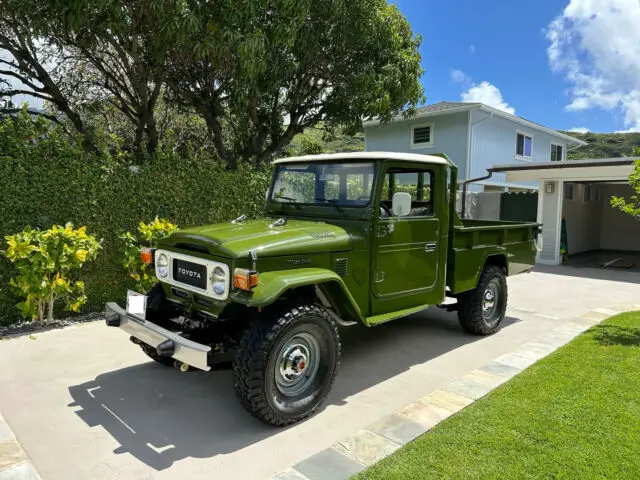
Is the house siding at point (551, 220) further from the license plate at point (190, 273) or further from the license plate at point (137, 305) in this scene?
the license plate at point (137, 305)

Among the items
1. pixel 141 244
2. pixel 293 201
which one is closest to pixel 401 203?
pixel 293 201

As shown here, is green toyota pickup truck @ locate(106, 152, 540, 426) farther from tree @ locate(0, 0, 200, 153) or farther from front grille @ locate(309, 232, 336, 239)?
tree @ locate(0, 0, 200, 153)

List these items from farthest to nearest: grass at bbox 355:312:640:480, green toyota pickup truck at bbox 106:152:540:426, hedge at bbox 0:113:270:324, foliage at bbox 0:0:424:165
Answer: foliage at bbox 0:0:424:165 → hedge at bbox 0:113:270:324 → green toyota pickup truck at bbox 106:152:540:426 → grass at bbox 355:312:640:480

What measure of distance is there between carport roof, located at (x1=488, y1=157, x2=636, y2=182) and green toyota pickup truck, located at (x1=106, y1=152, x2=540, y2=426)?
7560mm

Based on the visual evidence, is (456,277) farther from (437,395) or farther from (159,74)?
(159,74)

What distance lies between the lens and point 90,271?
5723mm

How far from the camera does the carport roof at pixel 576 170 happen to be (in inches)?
408

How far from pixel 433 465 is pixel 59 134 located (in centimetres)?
538

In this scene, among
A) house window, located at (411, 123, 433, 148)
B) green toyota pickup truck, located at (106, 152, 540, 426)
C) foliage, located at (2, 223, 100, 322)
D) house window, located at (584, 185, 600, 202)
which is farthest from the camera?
house window, located at (411, 123, 433, 148)

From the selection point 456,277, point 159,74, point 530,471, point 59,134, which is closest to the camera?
point 530,471

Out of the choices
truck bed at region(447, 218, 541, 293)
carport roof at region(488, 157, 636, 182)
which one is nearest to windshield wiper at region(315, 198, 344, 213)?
truck bed at region(447, 218, 541, 293)

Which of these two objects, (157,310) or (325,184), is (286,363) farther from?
(325,184)

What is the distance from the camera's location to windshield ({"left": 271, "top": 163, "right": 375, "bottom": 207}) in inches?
155

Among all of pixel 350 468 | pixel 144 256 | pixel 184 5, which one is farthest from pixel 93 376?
pixel 184 5
